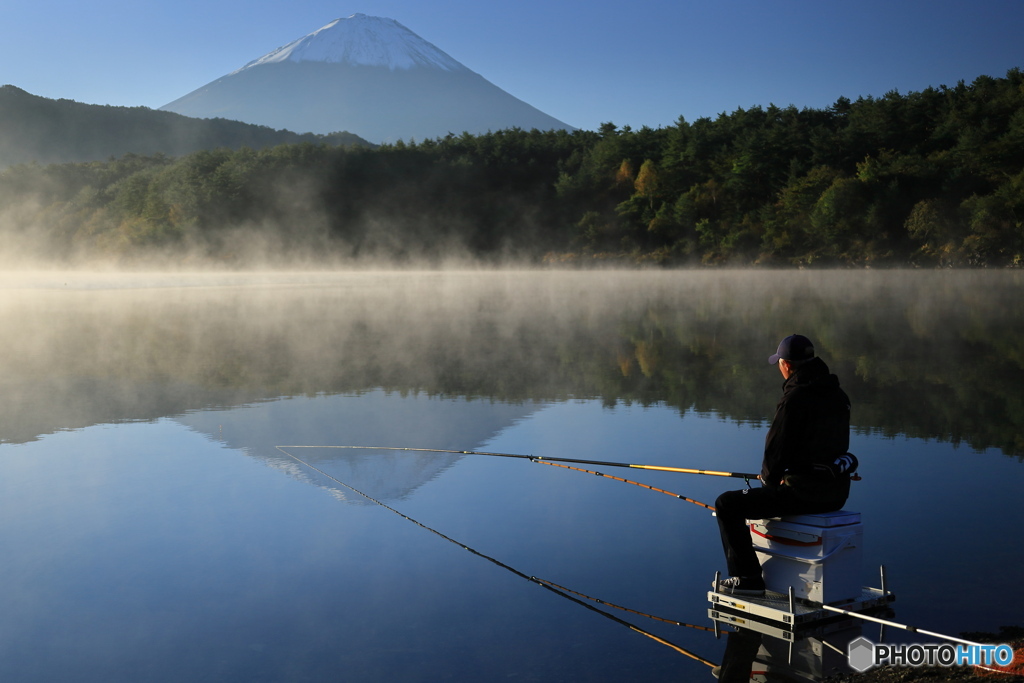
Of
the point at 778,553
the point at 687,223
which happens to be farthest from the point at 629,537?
the point at 687,223

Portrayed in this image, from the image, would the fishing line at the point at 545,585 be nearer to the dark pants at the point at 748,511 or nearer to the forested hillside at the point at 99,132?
the dark pants at the point at 748,511

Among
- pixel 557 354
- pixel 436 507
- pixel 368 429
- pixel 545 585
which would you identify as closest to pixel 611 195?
pixel 557 354

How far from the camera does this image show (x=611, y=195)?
80062mm

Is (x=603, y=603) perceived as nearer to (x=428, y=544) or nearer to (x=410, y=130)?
(x=428, y=544)

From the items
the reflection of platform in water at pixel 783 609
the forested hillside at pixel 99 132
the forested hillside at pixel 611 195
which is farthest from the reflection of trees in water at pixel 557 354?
the forested hillside at pixel 99 132

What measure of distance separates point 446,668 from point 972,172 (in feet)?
188

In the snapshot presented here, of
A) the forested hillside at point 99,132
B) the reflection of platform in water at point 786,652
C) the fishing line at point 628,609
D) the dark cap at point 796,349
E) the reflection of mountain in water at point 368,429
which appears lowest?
the reflection of mountain in water at point 368,429

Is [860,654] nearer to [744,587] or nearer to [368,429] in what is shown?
[744,587]

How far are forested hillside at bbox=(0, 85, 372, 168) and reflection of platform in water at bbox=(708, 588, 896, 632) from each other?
146 meters

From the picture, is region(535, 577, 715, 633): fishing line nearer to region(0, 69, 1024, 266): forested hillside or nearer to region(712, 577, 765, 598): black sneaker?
region(712, 577, 765, 598): black sneaker

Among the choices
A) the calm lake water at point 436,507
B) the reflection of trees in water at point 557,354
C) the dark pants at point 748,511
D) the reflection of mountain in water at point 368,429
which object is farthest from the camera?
the reflection of trees in water at point 557,354

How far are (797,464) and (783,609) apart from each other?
620mm

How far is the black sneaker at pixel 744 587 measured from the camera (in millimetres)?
4172

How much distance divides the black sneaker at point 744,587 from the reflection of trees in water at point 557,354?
511 cm
